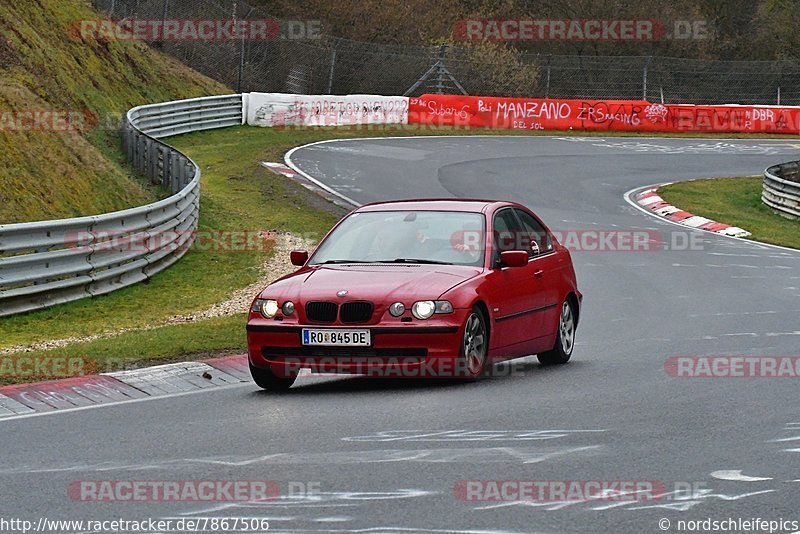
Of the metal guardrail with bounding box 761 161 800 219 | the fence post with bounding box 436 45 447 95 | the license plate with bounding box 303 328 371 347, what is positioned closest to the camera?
the license plate with bounding box 303 328 371 347

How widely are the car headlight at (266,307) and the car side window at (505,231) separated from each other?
6.42 ft

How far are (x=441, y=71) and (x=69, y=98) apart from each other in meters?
20.1

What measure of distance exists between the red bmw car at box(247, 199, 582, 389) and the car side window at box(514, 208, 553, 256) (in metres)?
0.01

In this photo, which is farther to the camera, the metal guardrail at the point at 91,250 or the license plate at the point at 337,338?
the metal guardrail at the point at 91,250

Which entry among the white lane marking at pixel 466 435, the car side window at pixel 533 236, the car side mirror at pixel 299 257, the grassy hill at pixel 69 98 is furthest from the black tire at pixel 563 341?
the grassy hill at pixel 69 98

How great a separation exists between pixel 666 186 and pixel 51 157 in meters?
16.6

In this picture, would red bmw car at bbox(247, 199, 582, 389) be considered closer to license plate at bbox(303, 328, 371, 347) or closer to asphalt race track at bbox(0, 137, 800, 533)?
license plate at bbox(303, 328, 371, 347)

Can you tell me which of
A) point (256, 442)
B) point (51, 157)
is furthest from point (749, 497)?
point (51, 157)

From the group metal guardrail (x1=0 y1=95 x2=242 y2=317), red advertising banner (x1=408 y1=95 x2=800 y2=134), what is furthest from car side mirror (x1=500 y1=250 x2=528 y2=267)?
red advertising banner (x1=408 y1=95 x2=800 y2=134)

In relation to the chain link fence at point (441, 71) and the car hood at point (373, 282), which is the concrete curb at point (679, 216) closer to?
the car hood at point (373, 282)

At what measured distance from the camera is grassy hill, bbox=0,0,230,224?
21.5 m

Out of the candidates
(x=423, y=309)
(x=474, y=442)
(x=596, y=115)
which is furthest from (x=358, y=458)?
(x=596, y=115)

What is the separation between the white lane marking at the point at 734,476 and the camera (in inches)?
282

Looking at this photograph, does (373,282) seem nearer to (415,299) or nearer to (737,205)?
(415,299)
